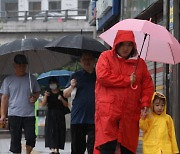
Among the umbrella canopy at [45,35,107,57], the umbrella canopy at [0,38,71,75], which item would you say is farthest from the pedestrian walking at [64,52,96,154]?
the umbrella canopy at [0,38,71,75]

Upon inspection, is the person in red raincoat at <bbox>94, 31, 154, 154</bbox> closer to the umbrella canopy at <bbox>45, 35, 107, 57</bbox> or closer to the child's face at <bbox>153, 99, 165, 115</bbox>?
the child's face at <bbox>153, 99, 165, 115</bbox>

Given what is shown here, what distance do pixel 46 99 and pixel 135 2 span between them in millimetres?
2627

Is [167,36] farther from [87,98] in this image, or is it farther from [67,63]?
[67,63]

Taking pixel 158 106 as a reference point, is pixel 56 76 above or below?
above

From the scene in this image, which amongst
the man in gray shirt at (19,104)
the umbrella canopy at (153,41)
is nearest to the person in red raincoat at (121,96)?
the umbrella canopy at (153,41)

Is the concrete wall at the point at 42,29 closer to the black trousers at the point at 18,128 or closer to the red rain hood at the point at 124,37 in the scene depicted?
the black trousers at the point at 18,128

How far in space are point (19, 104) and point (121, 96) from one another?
3123mm

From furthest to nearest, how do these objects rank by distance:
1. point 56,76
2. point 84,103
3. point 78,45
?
point 56,76 → point 78,45 → point 84,103

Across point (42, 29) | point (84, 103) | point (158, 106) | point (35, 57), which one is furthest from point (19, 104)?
point (42, 29)

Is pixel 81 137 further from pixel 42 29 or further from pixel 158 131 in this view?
pixel 42 29

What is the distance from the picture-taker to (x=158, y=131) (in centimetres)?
684

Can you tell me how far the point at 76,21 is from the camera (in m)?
38.3

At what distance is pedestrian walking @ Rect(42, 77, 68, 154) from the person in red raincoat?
16.8 ft

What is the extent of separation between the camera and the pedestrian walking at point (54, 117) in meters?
11.3
